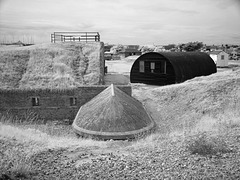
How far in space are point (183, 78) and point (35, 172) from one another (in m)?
20.8

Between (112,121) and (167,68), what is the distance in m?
13.3

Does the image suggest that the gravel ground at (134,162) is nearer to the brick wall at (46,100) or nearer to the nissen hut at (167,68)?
the brick wall at (46,100)

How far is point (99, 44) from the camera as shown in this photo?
84.5ft

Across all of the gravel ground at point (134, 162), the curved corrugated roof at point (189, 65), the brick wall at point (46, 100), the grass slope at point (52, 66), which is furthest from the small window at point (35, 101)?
the curved corrugated roof at point (189, 65)

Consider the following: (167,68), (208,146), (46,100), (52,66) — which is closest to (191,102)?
(167,68)

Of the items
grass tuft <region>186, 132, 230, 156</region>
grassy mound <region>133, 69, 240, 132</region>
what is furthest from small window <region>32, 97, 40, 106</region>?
grass tuft <region>186, 132, 230, 156</region>

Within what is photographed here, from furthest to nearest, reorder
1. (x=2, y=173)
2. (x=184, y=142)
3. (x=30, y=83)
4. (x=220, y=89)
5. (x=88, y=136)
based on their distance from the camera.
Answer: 1. (x=30, y=83)
2. (x=220, y=89)
3. (x=88, y=136)
4. (x=184, y=142)
5. (x=2, y=173)

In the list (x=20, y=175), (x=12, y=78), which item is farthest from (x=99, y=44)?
(x=20, y=175)

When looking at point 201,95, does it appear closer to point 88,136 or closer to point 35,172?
point 88,136

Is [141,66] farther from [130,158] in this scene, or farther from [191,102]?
[130,158]

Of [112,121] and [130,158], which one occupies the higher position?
[130,158]

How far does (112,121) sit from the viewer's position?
1322cm

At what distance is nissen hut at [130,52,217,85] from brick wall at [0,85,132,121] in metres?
7.82

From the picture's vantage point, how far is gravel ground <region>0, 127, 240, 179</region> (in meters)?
6.03
